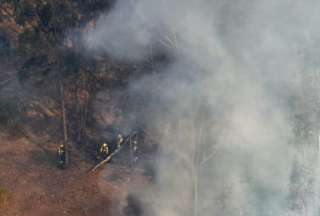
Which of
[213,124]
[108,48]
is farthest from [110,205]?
[108,48]

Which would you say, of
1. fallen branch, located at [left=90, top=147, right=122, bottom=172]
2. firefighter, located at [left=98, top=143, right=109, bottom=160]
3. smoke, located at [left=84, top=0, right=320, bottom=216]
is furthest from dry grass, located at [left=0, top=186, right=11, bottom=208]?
smoke, located at [left=84, top=0, right=320, bottom=216]

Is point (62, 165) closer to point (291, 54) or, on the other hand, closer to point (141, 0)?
point (141, 0)

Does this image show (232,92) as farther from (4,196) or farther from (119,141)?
(4,196)

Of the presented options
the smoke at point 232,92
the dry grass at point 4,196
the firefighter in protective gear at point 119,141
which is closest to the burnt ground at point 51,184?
the dry grass at point 4,196

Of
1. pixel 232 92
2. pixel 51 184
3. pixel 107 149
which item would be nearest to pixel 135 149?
pixel 107 149

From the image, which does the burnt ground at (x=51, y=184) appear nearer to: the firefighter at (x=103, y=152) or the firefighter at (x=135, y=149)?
the firefighter at (x=103, y=152)

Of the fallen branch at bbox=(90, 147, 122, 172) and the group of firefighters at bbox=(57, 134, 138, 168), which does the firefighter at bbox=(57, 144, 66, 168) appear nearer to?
the group of firefighters at bbox=(57, 134, 138, 168)
